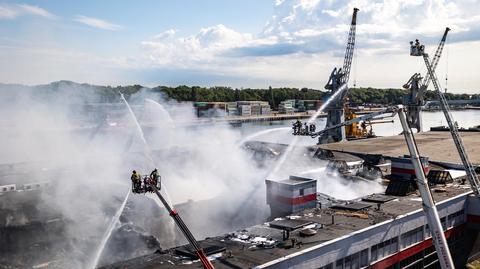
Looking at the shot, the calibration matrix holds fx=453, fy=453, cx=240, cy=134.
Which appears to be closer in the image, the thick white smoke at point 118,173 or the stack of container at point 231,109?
the thick white smoke at point 118,173

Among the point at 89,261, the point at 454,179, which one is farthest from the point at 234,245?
the point at 454,179

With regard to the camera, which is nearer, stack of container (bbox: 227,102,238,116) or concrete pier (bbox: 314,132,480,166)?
concrete pier (bbox: 314,132,480,166)

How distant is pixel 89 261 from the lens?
30.1m

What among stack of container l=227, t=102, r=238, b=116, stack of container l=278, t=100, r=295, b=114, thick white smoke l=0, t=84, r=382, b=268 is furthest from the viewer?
stack of container l=278, t=100, r=295, b=114

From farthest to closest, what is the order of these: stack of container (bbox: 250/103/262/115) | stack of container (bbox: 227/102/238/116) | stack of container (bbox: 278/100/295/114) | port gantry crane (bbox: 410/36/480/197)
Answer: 1. stack of container (bbox: 278/100/295/114)
2. stack of container (bbox: 250/103/262/115)
3. stack of container (bbox: 227/102/238/116)
4. port gantry crane (bbox: 410/36/480/197)

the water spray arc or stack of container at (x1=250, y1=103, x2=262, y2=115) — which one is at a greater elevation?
stack of container at (x1=250, y1=103, x2=262, y2=115)

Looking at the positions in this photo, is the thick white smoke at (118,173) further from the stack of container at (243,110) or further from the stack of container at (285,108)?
the stack of container at (285,108)

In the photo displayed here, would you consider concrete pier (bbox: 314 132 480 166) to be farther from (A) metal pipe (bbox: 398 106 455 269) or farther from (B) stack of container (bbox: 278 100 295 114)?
(B) stack of container (bbox: 278 100 295 114)

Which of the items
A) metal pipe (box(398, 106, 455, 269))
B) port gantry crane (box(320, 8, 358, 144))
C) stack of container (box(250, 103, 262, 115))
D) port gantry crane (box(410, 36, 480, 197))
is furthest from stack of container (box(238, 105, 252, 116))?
metal pipe (box(398, 106, 455, 269))

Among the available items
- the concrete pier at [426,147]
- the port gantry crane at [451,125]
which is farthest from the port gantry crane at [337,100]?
the port gantry crane at [451,125]

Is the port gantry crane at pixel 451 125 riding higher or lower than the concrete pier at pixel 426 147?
higher

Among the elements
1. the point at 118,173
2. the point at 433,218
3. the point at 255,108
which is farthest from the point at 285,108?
the point at 433,218

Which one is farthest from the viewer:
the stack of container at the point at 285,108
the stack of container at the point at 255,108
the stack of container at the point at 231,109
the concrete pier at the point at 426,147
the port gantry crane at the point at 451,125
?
the stack of container at the point at 285,108

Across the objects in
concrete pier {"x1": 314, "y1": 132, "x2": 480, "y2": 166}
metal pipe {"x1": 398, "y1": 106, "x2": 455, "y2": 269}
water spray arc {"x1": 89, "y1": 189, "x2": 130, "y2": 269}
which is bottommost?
water spray arc {"x1": 89, "y1": 189, "x2": 130, "y2": 269}
